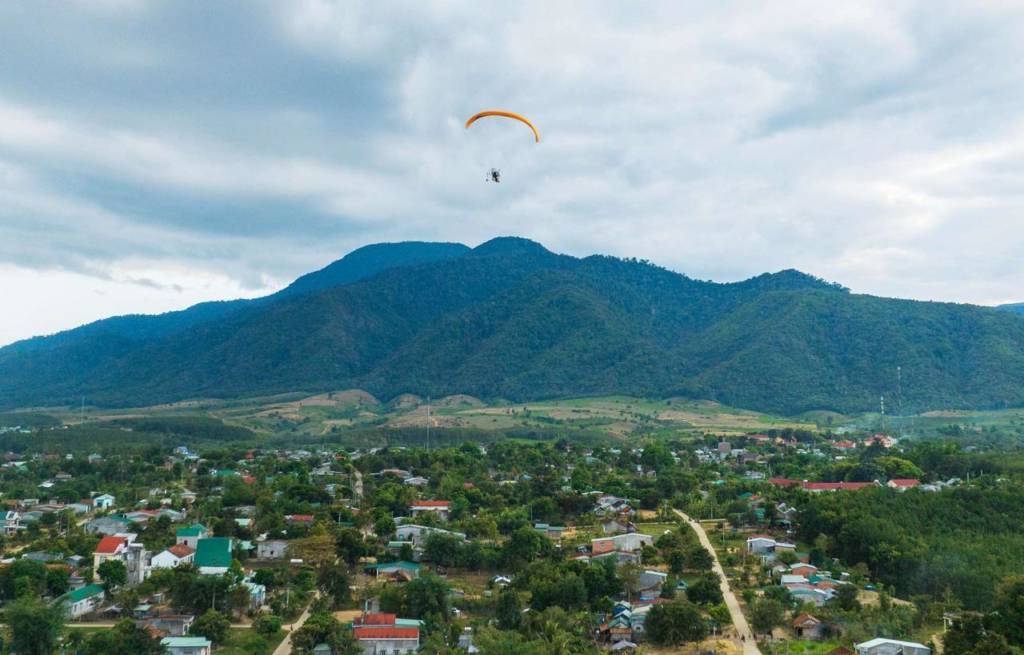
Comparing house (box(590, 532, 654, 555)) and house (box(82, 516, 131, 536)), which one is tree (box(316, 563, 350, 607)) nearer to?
house (box(590, 532, 654, 555))

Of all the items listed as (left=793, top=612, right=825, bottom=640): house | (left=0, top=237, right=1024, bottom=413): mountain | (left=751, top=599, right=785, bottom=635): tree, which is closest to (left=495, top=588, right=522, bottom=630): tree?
(left=751, top=599, right=785, bottom=635): tree

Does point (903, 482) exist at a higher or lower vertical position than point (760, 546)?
higher

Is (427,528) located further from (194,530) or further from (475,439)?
(475,439)

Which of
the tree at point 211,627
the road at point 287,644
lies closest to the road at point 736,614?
the road at point 287,644

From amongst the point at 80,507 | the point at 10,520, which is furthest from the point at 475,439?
the point at 10,520

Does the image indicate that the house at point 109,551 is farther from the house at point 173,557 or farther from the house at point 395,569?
the house at point 395,569

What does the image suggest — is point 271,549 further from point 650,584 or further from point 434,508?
point 650,584

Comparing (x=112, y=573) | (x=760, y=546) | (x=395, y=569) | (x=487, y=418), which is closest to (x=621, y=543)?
(x=760, y=546)
